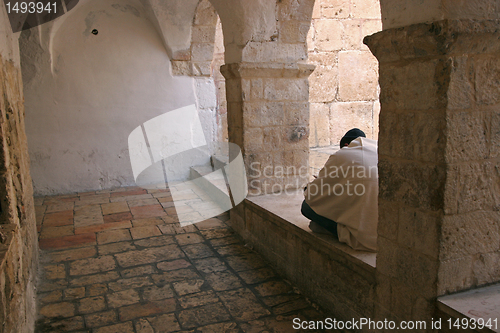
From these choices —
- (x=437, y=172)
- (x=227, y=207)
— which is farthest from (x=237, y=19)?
(x=437, y=172)

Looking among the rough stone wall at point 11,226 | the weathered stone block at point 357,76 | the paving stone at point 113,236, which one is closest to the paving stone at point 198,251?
the paving stone at point 113,236

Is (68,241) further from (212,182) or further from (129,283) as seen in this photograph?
(212,182)

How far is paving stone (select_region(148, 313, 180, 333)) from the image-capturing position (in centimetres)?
249

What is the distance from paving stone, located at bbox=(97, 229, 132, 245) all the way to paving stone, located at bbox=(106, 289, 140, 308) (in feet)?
3.74

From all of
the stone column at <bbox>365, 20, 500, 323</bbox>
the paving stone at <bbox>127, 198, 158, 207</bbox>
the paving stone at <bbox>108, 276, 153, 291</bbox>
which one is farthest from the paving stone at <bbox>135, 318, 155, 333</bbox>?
the paving stone at <bbox>127, 198, 158, 207</bbox>

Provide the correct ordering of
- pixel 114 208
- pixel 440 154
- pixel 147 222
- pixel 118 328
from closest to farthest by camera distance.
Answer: pixel 440 154
pixel 118 328
pixel 147 222
pixel 114 208

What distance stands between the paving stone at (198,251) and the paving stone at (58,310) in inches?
43.5

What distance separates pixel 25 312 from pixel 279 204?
2040mm

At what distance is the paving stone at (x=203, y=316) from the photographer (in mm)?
2551

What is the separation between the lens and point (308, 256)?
2770 millimetres

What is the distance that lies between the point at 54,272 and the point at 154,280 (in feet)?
2.92

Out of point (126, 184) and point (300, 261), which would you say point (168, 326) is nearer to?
point (300, 261)

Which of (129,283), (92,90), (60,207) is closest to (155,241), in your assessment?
(129,283)

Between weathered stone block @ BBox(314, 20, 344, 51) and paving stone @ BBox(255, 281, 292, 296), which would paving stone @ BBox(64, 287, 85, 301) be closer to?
paving stone @ BBox(255, 281, 292, 296)
